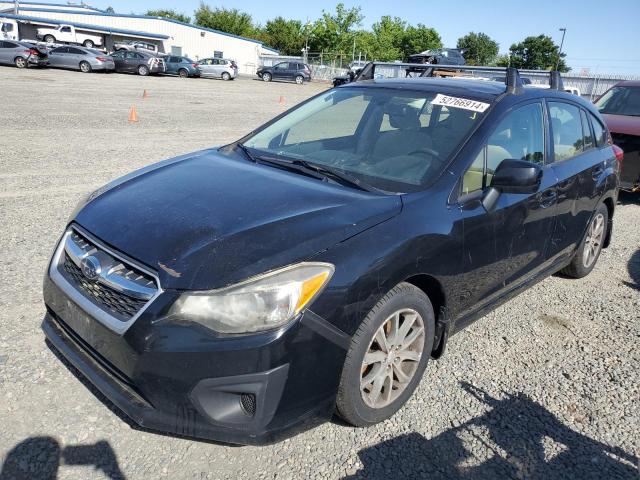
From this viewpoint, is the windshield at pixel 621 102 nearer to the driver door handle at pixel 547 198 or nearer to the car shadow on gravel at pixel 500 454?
the driver door handle at pixel 547 198

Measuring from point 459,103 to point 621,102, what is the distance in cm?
679

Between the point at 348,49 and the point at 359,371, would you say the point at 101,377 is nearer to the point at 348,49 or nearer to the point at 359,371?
the point at 359,371

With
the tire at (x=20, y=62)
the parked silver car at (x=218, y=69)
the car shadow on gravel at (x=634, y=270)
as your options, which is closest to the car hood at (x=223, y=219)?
the car shadow on gravel at (x=634, y=270)

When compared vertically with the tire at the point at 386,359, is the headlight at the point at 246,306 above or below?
above

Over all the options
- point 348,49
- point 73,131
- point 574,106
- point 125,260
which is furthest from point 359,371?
point 348,49

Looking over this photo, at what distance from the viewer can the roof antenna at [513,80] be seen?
3718 mm

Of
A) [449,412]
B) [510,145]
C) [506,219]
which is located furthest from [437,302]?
[510,145]

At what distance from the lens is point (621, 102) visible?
28.9 ft

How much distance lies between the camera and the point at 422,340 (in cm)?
292

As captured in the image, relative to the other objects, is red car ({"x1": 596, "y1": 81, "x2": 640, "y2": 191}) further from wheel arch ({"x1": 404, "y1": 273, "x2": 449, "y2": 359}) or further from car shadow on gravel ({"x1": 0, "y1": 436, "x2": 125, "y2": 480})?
car shadow on gravel ({"x1": 0, "y1": 436, "x2": 125, "y2": 480})

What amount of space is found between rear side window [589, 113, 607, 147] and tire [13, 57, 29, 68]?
34.0m

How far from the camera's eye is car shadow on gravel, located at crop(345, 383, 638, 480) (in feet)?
8.37

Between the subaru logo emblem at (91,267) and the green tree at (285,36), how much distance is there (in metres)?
86.3

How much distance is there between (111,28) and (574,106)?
63.9 metres
